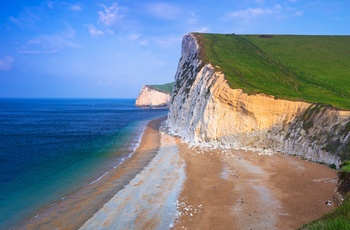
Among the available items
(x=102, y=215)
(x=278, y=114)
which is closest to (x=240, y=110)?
(x=278, y=114)

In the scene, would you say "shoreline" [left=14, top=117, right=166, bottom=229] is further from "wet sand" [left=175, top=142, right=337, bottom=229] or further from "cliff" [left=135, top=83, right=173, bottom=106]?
"cliff" [left=135, top=83, right=173, bottom=106]

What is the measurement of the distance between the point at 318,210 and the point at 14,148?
A: 41720 millimetres

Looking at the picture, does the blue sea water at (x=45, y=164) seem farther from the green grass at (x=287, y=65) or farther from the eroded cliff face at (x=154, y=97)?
the eroded cliff face at (x=154, y=97)

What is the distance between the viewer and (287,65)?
57.1 m

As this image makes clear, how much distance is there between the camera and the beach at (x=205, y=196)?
1712 cm

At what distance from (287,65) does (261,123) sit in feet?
92.2

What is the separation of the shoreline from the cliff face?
12.9 metres

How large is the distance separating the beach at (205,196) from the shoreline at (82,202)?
0.22 feet

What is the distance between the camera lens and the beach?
17125 millimetres

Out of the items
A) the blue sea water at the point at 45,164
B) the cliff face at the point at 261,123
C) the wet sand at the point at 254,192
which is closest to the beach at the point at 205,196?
the wet sand at the point at 254,192

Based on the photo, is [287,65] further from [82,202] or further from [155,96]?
[155,96]

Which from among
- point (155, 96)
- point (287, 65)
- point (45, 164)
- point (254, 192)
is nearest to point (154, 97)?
point (155, 96)

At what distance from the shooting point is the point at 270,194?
67.3 ft

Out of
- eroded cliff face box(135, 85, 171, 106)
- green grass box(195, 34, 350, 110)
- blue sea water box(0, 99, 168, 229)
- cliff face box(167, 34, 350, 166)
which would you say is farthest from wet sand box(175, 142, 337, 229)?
eroded cliff face box(135, 85, 171, 106)
